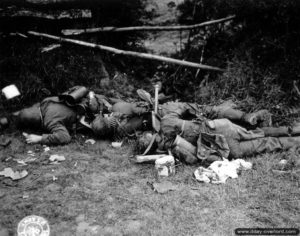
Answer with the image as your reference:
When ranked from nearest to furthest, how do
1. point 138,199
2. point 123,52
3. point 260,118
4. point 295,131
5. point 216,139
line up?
1. point 138,199
2. point 216,139
3. point 295,131
4. point 260,118
5. point 123,52

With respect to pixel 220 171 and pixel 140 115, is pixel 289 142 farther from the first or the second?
pixel 140 115

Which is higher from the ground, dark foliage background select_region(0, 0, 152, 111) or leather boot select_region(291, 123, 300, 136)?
dark foliage background select_region(0, 0, 152, 111)

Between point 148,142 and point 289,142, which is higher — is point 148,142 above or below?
below

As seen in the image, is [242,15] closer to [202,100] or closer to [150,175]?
[202,100]

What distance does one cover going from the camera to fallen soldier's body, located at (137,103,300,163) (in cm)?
441

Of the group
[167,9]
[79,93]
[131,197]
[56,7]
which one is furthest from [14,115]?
[167,9]

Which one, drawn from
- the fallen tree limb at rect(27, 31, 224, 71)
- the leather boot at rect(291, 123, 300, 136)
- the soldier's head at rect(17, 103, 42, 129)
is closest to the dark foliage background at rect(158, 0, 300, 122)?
the fallen tree limb at rect(27, 31, 224, 71)

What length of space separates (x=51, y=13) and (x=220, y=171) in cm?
518

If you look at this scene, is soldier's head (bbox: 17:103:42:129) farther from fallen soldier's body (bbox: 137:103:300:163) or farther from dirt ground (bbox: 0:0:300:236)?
fallen soldier's body (bbox: 137:103:300:163)

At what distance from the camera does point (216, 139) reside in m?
4.45

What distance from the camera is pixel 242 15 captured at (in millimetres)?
6480

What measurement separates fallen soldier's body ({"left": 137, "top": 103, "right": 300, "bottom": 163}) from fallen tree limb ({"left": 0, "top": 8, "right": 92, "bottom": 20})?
12.4 feet

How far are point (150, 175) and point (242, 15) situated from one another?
13.6 ft

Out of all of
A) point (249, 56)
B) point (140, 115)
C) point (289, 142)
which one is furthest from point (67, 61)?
point (289, 142)
